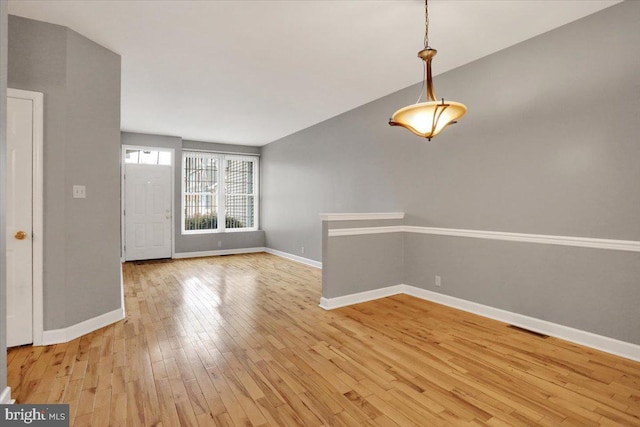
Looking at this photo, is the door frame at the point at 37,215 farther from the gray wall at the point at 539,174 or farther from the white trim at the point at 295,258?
the white trim at the point at 295,258

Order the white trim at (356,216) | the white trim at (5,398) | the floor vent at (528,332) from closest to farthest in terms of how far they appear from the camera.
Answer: the white trim at (5,398)
the floor vent at (528,332)
the white trim at (356,216)

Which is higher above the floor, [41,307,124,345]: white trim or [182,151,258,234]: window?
[182,151,258,234]: window

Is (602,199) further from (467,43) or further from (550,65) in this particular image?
(467,43)

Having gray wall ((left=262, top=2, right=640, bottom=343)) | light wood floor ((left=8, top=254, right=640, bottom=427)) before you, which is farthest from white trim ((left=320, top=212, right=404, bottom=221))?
light wood floor ((left=8, top=254, right=640, bottom=427))

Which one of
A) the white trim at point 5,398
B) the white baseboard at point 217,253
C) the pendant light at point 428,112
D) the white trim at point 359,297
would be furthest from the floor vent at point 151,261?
the pendant light at point 428,112

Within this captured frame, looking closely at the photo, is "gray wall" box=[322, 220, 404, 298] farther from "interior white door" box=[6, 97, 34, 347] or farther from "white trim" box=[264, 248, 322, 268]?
"interior white door" box=[6, 97, 34, 347]

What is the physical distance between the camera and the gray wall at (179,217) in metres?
7.07

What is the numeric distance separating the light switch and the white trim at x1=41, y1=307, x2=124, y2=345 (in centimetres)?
122

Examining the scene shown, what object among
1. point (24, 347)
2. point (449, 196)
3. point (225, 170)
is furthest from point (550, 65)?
point (225, 170)

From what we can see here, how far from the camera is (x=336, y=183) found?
19.0ft

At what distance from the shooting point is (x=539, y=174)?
3.06m

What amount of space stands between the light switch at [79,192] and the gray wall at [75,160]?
1.7 inches

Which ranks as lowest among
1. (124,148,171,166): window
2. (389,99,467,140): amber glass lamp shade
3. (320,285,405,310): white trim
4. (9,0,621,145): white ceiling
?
(320,285,405,310): white trim

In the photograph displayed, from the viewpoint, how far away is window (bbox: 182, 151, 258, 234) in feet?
25.3
